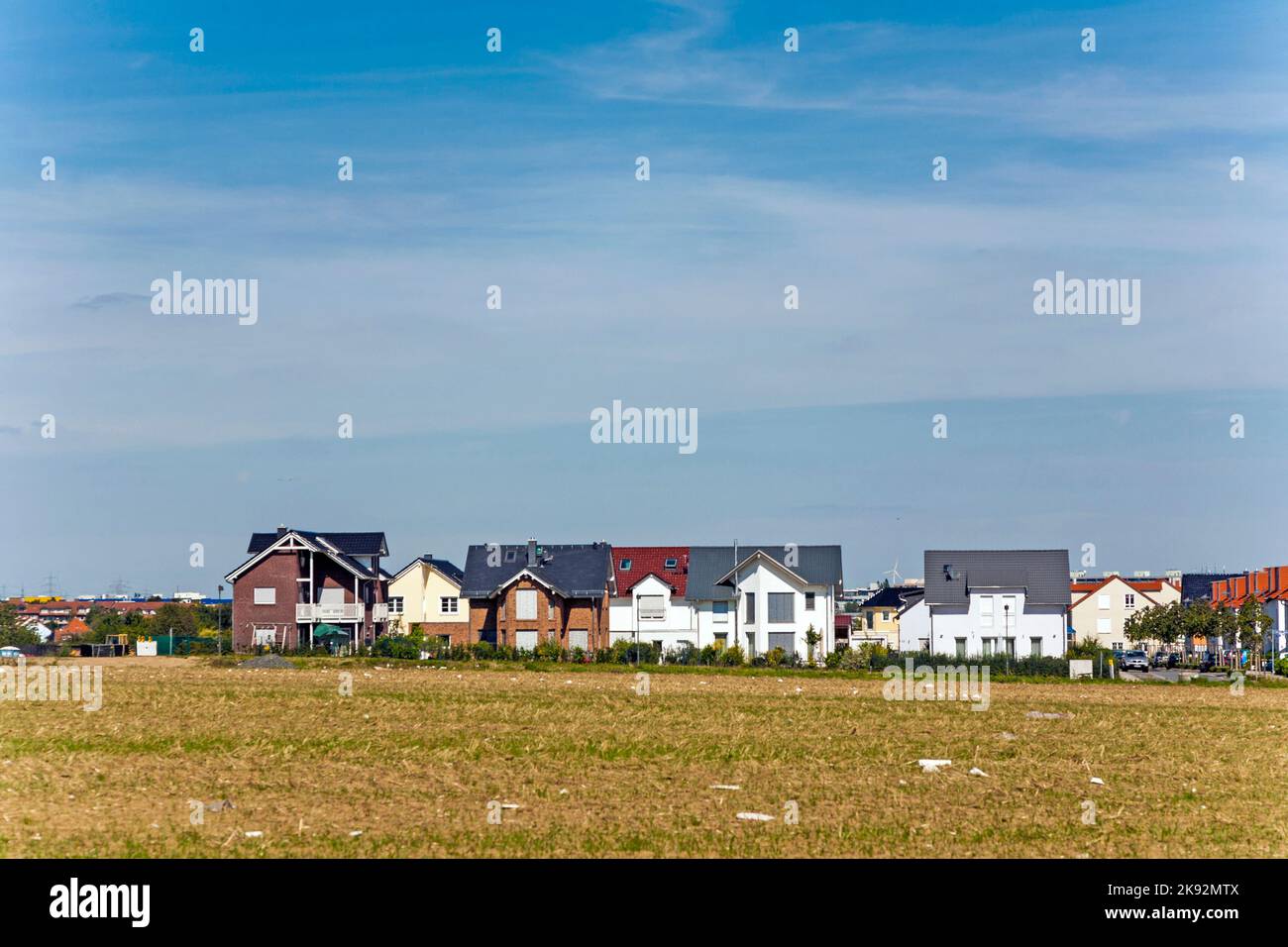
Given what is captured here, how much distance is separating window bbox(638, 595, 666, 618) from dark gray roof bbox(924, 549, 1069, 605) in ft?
60.4

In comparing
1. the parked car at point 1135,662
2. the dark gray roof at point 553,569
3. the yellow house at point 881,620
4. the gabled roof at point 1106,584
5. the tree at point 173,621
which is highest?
the dark gray roof at point 553,569

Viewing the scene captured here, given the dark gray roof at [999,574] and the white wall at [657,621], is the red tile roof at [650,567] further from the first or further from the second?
the dark gray roof at [999,574]

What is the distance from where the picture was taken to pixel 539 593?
85.7 m

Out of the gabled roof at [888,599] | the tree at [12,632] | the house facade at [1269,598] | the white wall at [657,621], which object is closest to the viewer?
the white wall at [657,621]

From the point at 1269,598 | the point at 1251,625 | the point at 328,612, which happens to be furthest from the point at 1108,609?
the point at 328,612

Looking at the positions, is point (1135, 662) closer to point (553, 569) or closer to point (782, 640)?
point (782, 640)

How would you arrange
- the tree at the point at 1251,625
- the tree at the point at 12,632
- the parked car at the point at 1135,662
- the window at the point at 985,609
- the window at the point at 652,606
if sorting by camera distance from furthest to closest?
the tree at the point at 12,632 → the tree at the point at 1251,625 → the window at the point at 985,609 → the parked car at the point at 1135,662 → the window at the point at 652,606

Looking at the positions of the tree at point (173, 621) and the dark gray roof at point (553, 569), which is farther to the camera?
the tree at point (173, 621)

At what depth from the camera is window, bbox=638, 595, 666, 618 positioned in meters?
89.6

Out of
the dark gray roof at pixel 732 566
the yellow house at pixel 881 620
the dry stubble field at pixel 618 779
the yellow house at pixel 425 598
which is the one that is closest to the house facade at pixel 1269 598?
the yellow house at pixel 881 620

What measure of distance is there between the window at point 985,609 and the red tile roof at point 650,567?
19.9m

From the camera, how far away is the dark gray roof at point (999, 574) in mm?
91438

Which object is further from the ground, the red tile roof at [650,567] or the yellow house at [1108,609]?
the red tile roof at [650,567]

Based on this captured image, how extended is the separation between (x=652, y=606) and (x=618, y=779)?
67910mm
